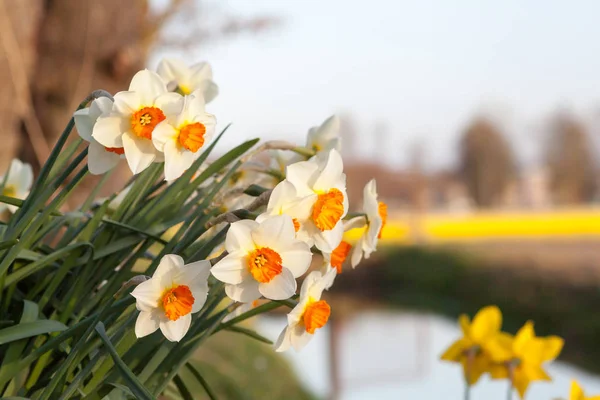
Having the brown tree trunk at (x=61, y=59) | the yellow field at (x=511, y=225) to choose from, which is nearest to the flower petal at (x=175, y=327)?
the brown tree trunk at (x=61, y=59)

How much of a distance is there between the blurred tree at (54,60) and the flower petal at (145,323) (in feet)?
5.23

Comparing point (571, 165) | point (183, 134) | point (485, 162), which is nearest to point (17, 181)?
point (183, 134)

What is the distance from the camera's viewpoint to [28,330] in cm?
41

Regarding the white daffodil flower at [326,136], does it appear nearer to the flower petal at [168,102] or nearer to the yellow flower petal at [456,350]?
the flower petal at [168,102]

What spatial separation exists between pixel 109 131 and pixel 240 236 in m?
0.12

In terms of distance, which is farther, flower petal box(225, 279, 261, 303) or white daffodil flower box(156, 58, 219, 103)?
white daffodil flower box(156, 58, 219, 103)

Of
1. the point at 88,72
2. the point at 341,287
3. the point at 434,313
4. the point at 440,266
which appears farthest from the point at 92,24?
the point at 341,287

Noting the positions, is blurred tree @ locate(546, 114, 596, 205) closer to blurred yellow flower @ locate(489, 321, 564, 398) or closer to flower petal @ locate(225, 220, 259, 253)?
blurred yellow flower @ locate(489, 321, 564, 398)

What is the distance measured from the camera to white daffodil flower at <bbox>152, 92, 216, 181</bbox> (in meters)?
0.42

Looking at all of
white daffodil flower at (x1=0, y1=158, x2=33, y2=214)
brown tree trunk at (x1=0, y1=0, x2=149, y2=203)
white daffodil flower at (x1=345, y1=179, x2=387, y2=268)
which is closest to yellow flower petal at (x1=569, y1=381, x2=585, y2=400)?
white daffodil flower at (x1=345, y1=179, x2=387, y2=268)

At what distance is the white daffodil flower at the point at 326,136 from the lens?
55 centimetres

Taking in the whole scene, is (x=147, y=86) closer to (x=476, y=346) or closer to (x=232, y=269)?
(x=232, y=269)

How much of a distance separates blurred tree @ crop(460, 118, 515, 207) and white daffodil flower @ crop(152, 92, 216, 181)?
27928 mm

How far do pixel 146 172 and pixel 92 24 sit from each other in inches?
65.5
